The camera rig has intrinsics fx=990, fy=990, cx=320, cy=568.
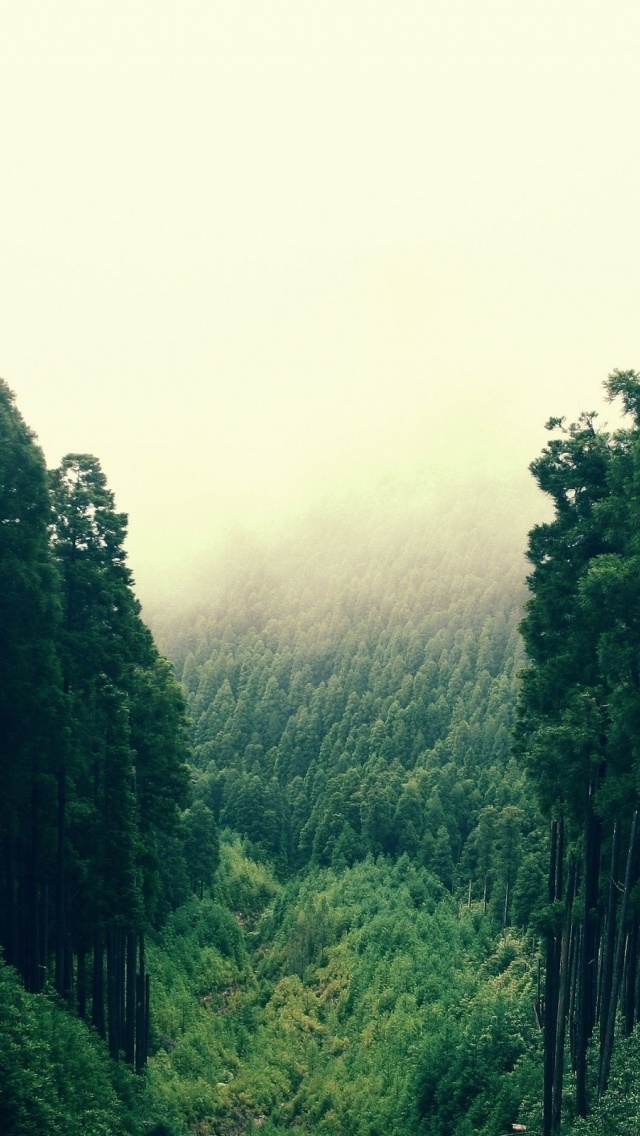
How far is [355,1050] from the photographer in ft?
146

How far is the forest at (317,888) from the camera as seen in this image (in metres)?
22.8

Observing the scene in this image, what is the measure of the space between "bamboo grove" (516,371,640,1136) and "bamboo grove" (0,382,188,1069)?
12.2m

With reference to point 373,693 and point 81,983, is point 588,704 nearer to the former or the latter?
point 81,983

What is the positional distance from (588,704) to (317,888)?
52.4 m

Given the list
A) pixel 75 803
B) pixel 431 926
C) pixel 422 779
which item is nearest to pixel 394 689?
pixel 422 779

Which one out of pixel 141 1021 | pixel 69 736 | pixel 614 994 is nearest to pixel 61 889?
pixel 69 736

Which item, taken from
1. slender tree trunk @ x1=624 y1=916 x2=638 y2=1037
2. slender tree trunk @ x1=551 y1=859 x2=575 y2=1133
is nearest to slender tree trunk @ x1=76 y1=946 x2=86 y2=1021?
slender tree trunk @ x1=551 y1=859 x2=575 y2=1133

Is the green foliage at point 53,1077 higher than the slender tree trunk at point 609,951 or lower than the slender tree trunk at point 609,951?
lower

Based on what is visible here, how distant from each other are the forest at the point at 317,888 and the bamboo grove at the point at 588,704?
0.08 metres

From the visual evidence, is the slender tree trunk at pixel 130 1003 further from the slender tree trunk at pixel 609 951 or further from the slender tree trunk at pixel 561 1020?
the slender tree trunk at pixel 609 951

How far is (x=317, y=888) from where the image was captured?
70.8 meters

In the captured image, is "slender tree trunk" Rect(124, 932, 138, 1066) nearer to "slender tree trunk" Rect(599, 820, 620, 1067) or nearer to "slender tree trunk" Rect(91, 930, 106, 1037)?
"slender tree trunk" Rect(91, 930, 106, 1037)

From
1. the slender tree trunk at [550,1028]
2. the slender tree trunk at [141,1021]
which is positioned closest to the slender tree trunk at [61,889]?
the slender tree trunk at [141,1021]

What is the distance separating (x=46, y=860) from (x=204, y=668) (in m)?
109
